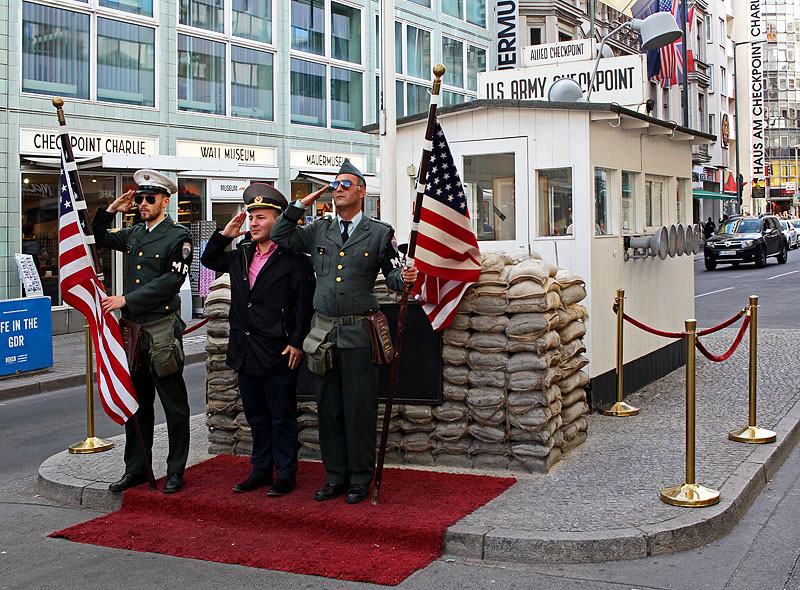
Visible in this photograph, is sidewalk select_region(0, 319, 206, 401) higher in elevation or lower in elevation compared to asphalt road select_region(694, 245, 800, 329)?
lower

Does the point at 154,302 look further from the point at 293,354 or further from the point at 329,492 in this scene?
the point at 329,492

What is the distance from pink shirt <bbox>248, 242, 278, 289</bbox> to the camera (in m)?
6.37

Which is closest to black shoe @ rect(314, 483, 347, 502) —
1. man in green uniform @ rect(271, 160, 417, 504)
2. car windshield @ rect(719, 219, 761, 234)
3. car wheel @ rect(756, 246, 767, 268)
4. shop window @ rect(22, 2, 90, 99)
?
man in green uniform @ rect(271, 160, 417, 504)

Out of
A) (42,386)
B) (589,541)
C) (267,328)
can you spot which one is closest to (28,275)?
(42,386)

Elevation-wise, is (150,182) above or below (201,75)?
below

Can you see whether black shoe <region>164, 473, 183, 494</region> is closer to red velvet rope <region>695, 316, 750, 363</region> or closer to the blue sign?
red velvet rope <region>695, 316, 750, 363</region>

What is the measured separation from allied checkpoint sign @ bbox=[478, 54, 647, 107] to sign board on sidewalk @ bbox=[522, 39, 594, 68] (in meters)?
0.18

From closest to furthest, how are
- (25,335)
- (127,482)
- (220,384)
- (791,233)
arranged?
(127,482), (220,384), (25,335), (791,233)

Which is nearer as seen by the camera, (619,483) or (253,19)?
(619,483)

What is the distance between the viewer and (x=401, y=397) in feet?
23.0

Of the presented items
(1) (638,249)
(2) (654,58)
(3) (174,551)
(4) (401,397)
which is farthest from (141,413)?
(2) (654,58)

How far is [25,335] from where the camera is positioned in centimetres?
1275

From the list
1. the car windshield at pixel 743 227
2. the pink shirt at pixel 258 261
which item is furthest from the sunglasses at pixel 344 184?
the car windshield at pixel 743 227

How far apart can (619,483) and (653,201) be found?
5.01m
